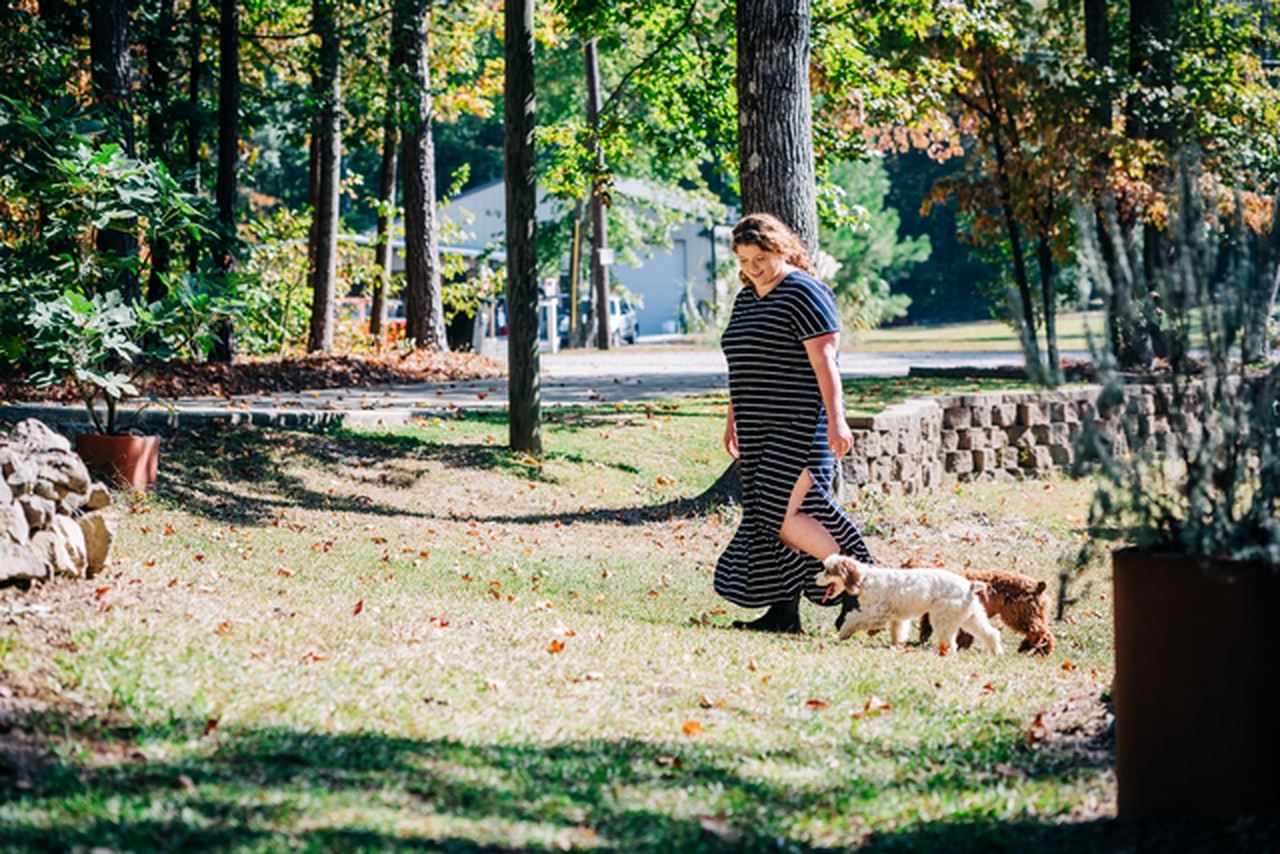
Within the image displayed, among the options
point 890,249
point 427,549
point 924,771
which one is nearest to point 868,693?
point 924,771

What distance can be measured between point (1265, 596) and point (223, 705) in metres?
3.02

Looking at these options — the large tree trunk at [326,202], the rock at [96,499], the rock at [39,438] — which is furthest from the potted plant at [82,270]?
the large tree trunk at [326,202]

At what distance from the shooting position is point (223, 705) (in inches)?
161

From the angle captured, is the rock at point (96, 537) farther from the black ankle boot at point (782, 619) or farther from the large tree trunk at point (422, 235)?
the large tree trunk at point (422, 235)

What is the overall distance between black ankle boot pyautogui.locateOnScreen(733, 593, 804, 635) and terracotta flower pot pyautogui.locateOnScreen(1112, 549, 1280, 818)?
296cm

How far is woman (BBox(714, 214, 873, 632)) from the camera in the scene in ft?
19.7

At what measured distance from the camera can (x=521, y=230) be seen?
11008mm

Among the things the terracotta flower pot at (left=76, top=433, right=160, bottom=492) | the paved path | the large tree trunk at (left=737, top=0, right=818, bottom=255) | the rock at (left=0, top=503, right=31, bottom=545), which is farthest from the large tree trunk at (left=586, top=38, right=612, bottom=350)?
the rock at (left=0, top=503, right=31, bottom=545)

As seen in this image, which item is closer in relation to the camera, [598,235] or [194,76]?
[194,76]

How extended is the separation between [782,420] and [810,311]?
21.1 inches

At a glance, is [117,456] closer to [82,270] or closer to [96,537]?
[82,270]

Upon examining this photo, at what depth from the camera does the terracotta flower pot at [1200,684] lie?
129 inches

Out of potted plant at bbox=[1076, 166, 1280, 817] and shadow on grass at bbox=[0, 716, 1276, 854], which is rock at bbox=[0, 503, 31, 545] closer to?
shadow on grass at bbox=[0, 716, 1276, 854]

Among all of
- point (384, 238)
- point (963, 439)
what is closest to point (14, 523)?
point (963, 439)
